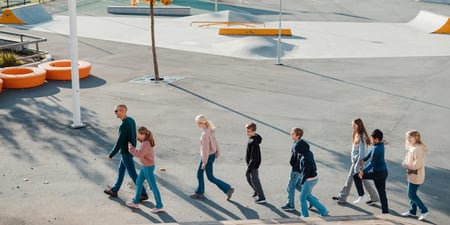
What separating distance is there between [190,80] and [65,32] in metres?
14.0

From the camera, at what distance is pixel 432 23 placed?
121ft

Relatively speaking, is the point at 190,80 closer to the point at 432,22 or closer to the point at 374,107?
the point at 374,107

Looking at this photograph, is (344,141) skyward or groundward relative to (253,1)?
groundward

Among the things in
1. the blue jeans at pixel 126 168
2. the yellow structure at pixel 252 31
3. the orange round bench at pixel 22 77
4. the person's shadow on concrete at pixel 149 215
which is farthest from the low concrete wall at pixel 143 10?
the person's shadow on concrete at pixel 149 215

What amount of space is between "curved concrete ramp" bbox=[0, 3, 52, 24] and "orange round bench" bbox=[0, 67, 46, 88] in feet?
52.3

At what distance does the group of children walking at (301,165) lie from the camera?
32.9 ft

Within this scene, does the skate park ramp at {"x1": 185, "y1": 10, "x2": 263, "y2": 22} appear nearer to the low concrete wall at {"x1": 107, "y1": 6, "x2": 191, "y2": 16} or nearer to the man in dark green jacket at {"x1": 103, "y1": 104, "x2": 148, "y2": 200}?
the low concrete wall at {"x1": 107, "y1": 6, "x2": 191, "y2": 16}

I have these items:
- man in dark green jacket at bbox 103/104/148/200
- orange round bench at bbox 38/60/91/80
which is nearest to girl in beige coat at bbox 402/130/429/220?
man in dark green jacket at bbox 103/104/148/200

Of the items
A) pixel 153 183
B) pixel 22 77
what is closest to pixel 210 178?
pixel 153 183

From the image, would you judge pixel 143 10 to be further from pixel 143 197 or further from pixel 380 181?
pixel 380 181

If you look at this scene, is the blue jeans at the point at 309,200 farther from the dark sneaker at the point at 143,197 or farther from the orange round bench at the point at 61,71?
the orange round bench at the point at 61,71

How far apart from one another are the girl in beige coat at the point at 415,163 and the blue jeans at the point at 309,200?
154 centimetres

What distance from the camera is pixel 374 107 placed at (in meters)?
18.6

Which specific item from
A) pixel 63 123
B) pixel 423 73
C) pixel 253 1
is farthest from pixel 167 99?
pixel 253 1
